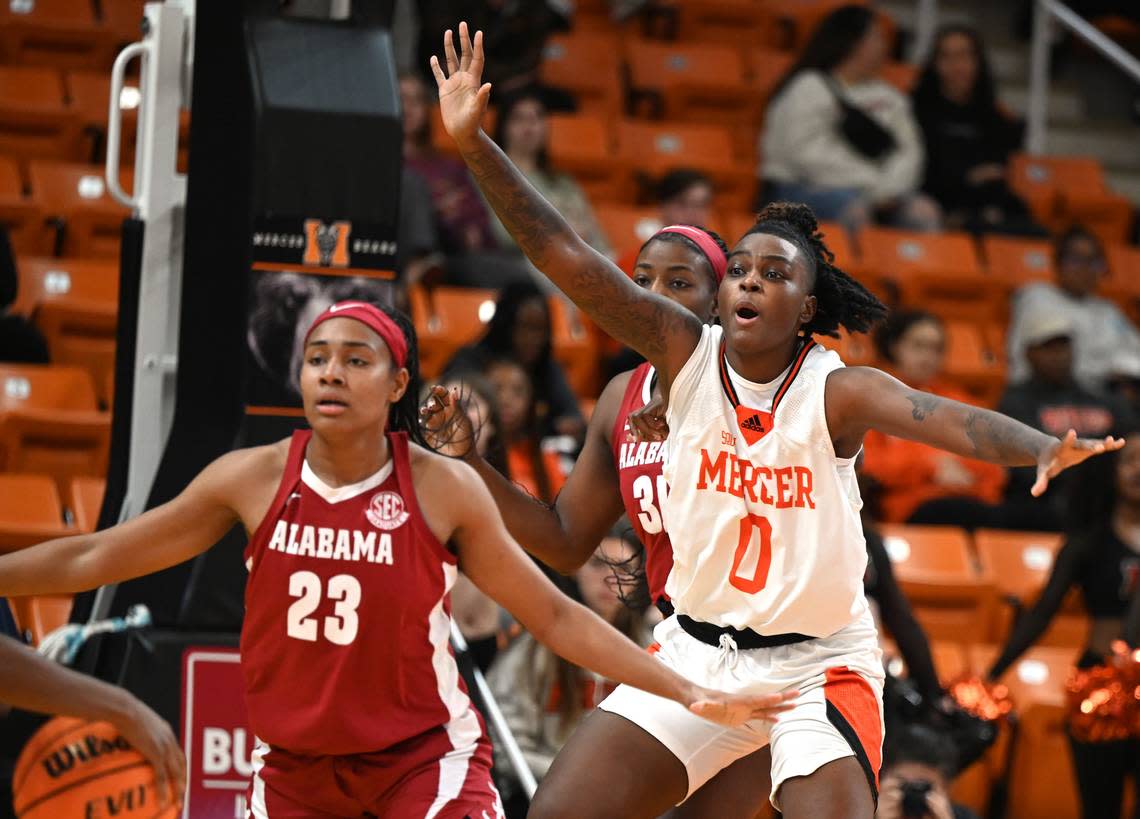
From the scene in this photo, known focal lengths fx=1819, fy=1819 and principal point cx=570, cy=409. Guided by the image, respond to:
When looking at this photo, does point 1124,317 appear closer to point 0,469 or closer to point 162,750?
point 0,469

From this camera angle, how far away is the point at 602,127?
10.3 meters

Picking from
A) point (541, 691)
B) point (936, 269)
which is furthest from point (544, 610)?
point (936, 269)

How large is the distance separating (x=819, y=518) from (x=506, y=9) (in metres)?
6.19

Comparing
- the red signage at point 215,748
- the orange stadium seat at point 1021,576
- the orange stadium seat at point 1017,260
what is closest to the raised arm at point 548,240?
the red signage at point 215,748

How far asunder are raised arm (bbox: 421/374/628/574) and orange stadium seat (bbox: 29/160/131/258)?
4.56 metres

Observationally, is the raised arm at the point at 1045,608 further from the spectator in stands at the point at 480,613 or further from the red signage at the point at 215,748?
the red signage at the point at 215,748

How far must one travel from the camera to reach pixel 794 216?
4.34 m

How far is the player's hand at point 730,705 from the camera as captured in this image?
373 cm

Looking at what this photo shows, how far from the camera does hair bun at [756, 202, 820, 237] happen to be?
4328mm

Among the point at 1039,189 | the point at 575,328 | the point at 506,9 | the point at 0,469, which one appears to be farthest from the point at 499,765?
the point at 1039,189

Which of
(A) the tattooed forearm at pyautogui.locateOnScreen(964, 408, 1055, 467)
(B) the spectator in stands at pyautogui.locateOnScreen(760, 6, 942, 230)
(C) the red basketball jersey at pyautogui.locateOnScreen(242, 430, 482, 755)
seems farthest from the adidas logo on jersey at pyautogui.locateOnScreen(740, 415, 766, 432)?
(B) the spectator in stands at pyautogui.locateOnScreen(760, 6, 942, 230)

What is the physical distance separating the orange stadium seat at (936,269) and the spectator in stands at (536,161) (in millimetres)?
1659

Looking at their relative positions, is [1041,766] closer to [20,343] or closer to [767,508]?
[767,508]

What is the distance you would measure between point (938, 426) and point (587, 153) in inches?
258
